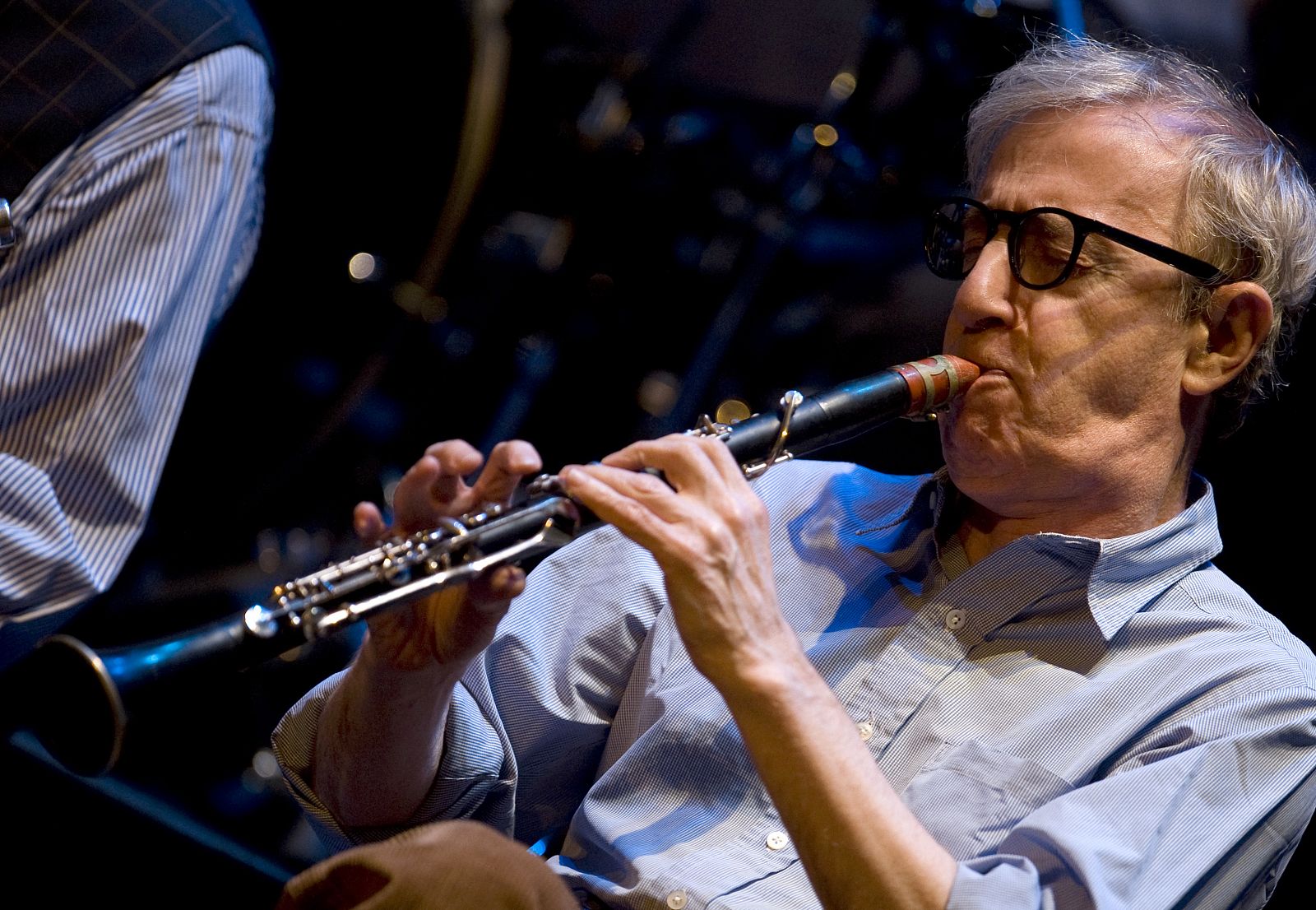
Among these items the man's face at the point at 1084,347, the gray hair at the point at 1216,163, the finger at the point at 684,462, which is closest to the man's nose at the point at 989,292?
the man's face at the point at 1084,347

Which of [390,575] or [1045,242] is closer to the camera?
[390,575]

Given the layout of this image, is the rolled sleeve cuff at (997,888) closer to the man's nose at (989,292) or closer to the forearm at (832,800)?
the forearm at (832,800)

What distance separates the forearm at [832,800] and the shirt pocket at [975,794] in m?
0.20

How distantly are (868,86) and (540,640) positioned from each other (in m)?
1.45

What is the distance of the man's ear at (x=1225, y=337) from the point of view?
5.17ft

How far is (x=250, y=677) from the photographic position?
271cm

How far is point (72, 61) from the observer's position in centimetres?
172

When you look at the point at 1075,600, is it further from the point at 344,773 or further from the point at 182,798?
the point at 182,798

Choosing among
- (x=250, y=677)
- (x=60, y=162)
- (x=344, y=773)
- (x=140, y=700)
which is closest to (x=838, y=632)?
(x=344, y=773)

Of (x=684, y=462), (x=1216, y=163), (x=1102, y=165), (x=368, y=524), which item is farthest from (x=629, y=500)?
(x=1216, y=163)

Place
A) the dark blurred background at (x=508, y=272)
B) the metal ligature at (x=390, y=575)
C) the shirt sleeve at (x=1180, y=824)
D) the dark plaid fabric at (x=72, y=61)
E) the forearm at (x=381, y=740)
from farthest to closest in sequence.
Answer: the dark blurred background at (x=508, y=272)
the dark plaid fabric at (x=72, y=61)
the forearm at (x=381, y=740)
the shirt sleeve at (x=1180, y=824)
the metal ligature at (x=390, y=575)

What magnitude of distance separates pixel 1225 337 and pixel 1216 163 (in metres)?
0.23

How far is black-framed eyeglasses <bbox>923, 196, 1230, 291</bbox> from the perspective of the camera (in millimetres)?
1525

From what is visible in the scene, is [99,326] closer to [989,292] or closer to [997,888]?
[989,292]
